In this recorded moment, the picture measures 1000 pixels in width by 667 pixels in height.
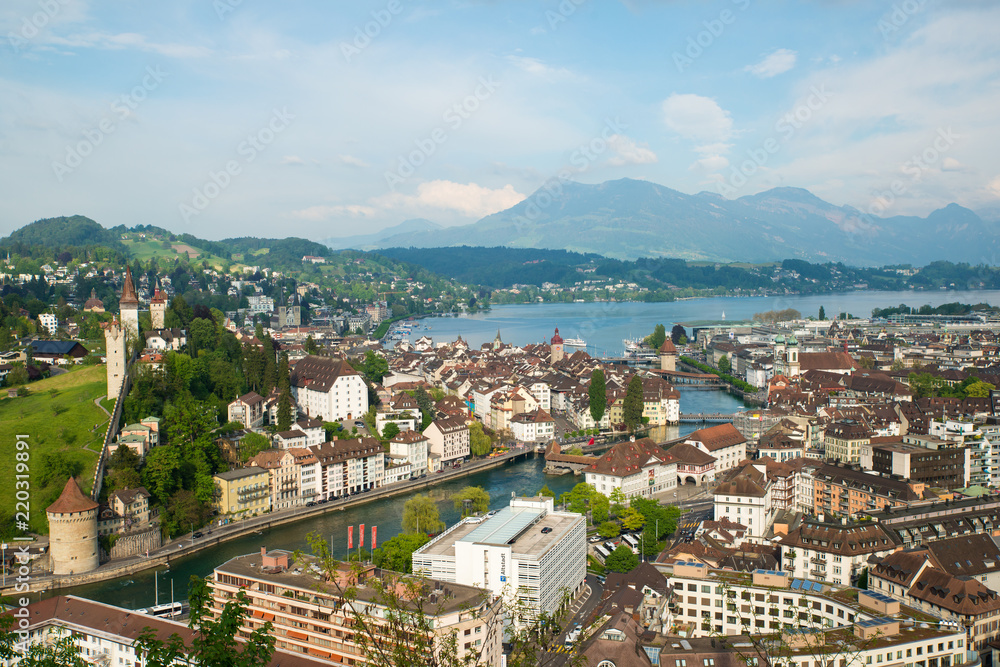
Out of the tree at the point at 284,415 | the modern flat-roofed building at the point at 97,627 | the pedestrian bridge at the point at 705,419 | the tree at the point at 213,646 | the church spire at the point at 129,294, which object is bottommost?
the pedestrian bridge at the point at 705,419

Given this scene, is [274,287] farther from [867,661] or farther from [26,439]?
[867,661]

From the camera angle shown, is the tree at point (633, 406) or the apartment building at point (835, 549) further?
the tree at point (633, 406)

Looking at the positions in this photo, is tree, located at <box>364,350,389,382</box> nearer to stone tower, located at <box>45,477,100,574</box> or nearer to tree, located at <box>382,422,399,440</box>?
tree, located at <box>382,422,399,440</box>

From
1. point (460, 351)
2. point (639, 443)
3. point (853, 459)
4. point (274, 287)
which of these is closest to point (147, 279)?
point (274, 287)

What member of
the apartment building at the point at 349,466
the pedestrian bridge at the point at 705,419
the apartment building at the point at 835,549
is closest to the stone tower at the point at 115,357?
the apartment building at the point at 349,466

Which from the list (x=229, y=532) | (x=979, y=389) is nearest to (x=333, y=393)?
(x=229, y=532)

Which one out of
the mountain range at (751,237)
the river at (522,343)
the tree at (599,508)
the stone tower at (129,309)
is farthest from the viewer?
the mountain range at (751,237)

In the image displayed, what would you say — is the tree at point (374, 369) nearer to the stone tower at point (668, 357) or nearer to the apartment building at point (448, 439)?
the apartment building at point (448, 439)
